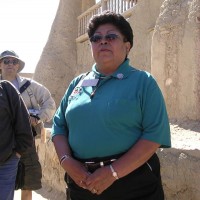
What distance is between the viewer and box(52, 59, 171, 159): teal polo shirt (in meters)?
1.95

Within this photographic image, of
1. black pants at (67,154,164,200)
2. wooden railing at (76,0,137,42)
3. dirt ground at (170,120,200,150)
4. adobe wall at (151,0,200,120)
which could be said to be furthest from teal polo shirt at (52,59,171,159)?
wooden railing at (76,0,137,42)

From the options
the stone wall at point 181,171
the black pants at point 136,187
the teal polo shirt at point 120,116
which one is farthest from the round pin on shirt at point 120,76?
the stone wall at point 181,171

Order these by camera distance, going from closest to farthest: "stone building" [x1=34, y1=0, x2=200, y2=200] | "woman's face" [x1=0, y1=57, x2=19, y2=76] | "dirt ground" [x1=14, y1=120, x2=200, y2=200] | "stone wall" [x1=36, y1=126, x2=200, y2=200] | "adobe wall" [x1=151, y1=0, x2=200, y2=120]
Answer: "stone wall" [x1=36, y1=126, x2=200, y2=200]
"stone building" [x1=34, y1=0, x2=200, y2=200]
"dirt ground" [x1=14, y1=120, x2=200, y2=200]
"woman's face" [x1=0, y1=57, x2=19, y2=76]
"adobe wall" [x1=151, y1=0, x2=200, y2=120]

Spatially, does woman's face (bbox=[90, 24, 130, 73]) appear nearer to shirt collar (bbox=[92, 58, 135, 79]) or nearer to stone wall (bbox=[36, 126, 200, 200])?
shirt collar (bbox=[92, 58, 135, 79])

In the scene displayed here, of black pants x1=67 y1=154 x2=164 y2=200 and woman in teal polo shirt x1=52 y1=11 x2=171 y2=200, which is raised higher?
woman in teal polo shirt x1=52 y1=11 x2=171 y2=200

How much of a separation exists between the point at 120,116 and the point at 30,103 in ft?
6.82

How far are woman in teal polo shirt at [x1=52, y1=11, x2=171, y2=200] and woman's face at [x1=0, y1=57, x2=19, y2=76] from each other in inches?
69.2

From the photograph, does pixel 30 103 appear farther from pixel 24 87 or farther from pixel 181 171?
pixel 181 171

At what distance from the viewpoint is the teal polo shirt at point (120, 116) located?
6.40ft

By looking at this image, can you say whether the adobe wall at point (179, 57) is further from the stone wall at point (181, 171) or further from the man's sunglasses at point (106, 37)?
the man's sunglasses at point (106, 37)

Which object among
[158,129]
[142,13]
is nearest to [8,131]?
[158,129]

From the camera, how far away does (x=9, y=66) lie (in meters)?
3.72

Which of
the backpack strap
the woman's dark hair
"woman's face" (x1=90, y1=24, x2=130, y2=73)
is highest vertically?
the woman's dark hair

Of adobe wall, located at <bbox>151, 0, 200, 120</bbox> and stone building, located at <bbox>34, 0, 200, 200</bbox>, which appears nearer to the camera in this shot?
stone building, located at <bbox>34, 0, 200, 200</bbox>
